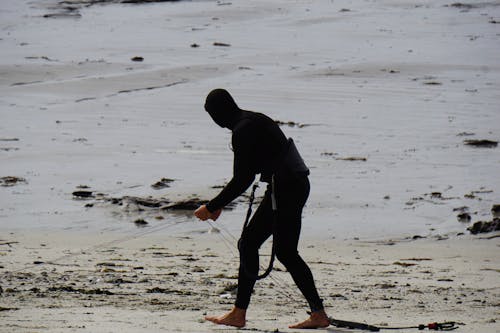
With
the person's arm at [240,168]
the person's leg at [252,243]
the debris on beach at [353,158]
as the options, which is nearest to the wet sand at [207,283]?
the person's leg at [252,243]

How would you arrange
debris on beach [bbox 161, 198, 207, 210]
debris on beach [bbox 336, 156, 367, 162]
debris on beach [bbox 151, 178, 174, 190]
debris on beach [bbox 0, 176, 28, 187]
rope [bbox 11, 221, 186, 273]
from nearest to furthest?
rope [bbox 11, 221, 186, 273] < debris on beach [bbox 161, 198, 207, 210] < debris on beach [bbox 151, 178, 174, 190] < debris on beach [bbox 0, 176, 28, 187] < debris on beach [bbox 336, 156, 367, 162]

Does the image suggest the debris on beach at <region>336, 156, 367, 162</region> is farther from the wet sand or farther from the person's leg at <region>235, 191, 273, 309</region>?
the person's leg at <region>235, 191, 273, 309</region>

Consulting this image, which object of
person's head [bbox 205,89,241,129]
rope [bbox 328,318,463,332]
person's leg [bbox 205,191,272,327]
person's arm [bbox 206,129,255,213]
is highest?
person's head [bbox 205,89,241,129]

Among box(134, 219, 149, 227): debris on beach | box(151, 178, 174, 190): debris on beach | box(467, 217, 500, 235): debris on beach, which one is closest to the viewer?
box(467, 217, 500, 235): debris on beach

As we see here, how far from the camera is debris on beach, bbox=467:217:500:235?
995 centimetres

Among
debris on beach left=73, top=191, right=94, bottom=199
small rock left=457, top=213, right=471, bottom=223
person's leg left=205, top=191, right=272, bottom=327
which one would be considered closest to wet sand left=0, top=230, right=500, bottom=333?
person's leg left=205, top=191, right=272, bottom=327

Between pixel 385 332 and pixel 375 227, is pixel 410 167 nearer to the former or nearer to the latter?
pixel 375 227

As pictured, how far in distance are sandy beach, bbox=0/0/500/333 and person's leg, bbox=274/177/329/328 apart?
18 centimetres

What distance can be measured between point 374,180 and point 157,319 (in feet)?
18.8

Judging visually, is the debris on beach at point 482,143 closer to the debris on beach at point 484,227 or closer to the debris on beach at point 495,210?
the debris on beach at point 495,210

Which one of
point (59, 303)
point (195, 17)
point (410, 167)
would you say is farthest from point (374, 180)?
point (195, 17)

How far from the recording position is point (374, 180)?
11703mm

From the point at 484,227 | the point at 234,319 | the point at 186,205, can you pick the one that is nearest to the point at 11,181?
the point at 186,205

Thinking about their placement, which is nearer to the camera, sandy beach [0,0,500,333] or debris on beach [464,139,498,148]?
sandy beach [0,0,500,333]
